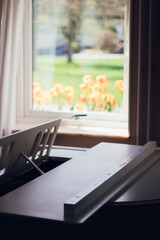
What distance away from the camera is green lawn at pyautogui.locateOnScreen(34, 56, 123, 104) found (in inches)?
134

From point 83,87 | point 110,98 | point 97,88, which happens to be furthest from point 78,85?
point 110,98

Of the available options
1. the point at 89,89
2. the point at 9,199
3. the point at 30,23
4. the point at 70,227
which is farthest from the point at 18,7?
the point at 70,227

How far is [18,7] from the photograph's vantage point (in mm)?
3229

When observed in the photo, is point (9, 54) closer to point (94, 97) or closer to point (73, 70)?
point (73, 70)

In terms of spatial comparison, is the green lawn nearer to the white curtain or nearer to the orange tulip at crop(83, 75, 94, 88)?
the orange tulip at crop(83, 75, 94, 88)

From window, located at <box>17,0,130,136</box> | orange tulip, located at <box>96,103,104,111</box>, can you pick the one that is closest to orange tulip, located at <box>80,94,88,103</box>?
window, located at <box>17,0,130,136</box>

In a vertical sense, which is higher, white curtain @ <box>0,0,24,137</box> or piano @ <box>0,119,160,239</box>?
white curtain @ <box>0,0,24,137</box>

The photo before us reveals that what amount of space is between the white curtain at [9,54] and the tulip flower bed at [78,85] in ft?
1.14

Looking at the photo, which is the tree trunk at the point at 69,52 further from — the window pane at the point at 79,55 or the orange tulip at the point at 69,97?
the orange tulip at the point at 69,97

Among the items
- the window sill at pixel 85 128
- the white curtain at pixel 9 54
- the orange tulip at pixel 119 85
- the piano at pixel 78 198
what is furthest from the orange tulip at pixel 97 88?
the piano at pixel 78 198

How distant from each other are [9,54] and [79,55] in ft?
1.82

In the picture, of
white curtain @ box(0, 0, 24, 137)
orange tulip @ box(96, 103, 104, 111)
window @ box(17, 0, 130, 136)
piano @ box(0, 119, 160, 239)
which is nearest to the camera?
piano @ box(0, 119, 160, 239)

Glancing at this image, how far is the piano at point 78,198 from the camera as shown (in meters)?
1.43

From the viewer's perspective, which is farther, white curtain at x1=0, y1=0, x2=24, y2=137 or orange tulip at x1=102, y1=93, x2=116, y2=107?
orange tulip at x1=102, y1=93, x2=116, y2=107
